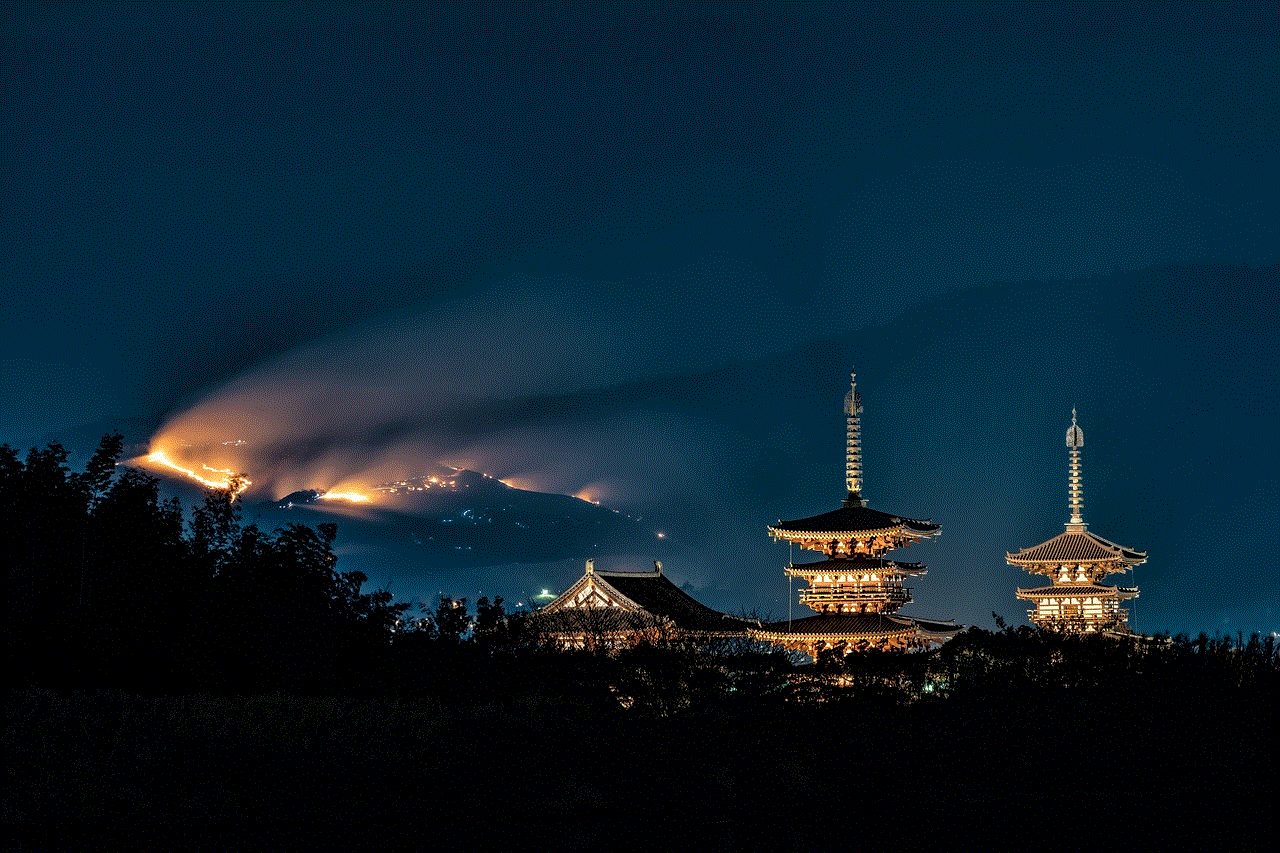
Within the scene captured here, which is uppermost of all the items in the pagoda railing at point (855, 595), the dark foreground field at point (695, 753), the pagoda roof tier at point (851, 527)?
the pagoda roof tier at point (851, 527)

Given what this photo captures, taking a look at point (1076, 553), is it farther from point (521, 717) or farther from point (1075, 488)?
point (521, 717)

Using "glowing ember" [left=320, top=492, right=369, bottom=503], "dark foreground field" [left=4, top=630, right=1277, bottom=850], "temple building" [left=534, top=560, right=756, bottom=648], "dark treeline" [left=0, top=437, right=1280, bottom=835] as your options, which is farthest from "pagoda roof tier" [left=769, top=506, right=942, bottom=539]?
"glowing ember" [left=320, top=492, right=369, bottom=503]

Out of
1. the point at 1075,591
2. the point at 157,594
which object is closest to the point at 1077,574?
the point at 1075,591

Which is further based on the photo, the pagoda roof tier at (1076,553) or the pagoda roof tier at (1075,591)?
the pagoda roof tier at (1075,591)

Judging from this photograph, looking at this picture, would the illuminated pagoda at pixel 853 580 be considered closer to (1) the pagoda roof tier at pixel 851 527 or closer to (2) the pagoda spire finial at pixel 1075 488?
(1) the pagoda roof tier at pixel 851 527

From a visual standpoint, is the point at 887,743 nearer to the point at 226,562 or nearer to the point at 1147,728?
the point at 1147,728

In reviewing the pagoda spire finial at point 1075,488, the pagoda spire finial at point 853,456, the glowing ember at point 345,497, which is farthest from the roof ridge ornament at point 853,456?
the glowing ember at point 345,497

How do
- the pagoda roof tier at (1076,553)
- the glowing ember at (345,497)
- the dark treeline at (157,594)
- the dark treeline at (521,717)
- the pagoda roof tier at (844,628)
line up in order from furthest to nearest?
the glowing ember at (345,497)
the pagoda roof tier at (1076,553)
the pagoda roof tier at (844,628)
the dark treeline at (157,594)
the dark treeline at (521,717)

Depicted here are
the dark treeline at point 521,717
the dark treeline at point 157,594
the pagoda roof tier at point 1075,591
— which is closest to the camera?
the dark treeline at point 521,717
